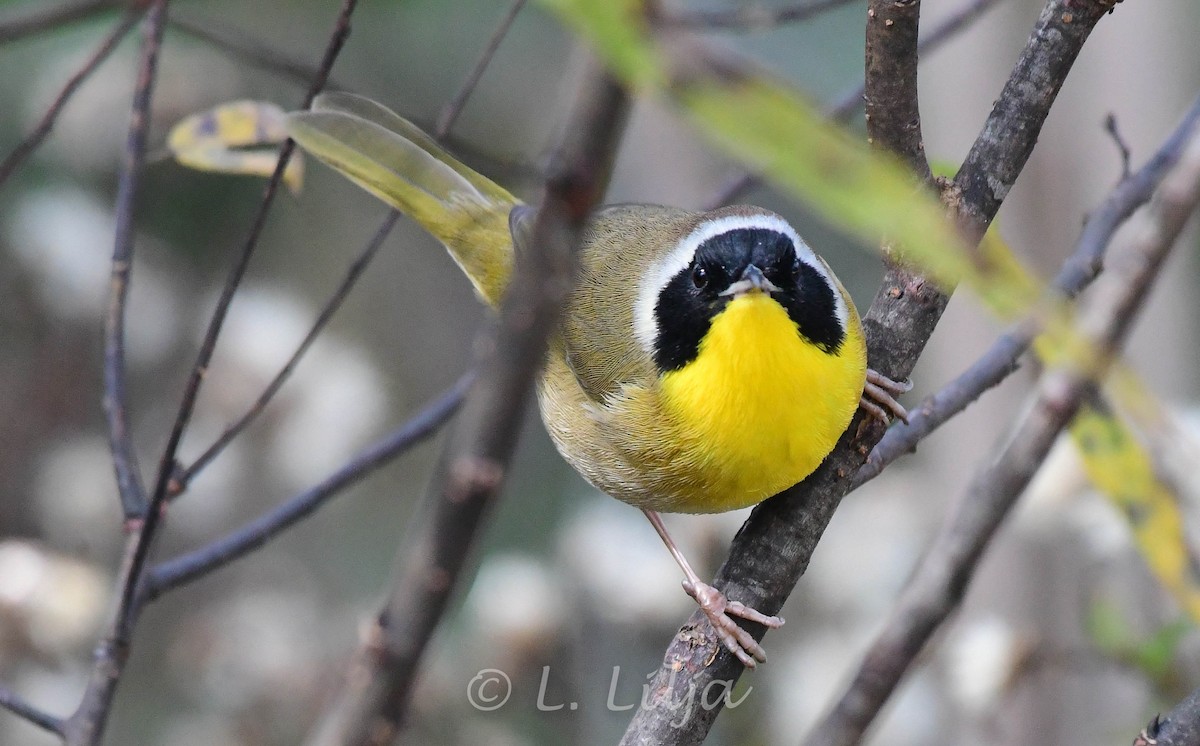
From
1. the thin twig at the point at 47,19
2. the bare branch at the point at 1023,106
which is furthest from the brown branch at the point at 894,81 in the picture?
the thin twig at the point at 47,19

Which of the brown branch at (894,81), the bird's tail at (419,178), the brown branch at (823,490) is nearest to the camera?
the brown branch at (894,81)

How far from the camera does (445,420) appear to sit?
2111mm

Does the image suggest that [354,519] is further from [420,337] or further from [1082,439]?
[1082,439]

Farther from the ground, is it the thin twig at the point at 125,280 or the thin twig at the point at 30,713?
the thin twig at the point at 125,280

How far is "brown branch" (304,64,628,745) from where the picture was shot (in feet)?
1.72

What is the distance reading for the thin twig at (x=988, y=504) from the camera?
111cm

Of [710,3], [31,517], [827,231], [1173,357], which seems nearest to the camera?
[1173,357]

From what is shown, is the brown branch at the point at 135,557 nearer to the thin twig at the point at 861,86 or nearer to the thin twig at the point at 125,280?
the thin twig at the point at 125,280

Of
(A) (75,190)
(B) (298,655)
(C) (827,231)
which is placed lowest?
(B) (298,655)

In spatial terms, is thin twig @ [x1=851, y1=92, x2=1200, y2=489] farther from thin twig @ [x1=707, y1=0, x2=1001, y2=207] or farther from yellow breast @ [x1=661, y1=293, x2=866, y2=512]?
thin twig @ [x1=707, y1=0, x2=1001, y2=207]

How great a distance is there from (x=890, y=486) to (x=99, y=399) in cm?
255

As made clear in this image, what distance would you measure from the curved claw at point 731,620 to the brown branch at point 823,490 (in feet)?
0.06

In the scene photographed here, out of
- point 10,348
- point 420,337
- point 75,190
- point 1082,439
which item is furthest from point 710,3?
point 1082,439

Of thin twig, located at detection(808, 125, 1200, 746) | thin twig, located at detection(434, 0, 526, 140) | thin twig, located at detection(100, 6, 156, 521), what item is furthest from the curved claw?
thin twig, located at detection(434, 0, 526, 140)
